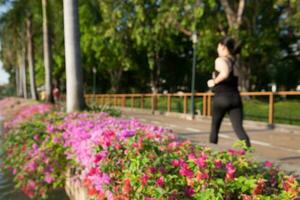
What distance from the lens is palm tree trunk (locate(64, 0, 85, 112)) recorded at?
9812 mm

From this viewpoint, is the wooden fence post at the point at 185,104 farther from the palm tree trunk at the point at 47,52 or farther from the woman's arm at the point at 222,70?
the woman's arm at the point at 222,70

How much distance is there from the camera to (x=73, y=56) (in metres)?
9.90

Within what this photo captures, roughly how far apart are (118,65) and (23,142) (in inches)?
1318

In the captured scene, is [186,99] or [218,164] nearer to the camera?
[218,164]

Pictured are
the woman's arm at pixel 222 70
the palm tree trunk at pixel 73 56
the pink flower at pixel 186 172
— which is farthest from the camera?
the palm tree trunk at pixel 73 56

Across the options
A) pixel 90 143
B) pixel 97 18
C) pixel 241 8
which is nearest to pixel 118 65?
pixel 97 18

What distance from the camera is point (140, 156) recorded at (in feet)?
10.7

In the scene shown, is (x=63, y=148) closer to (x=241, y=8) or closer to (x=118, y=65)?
(x=241, y=8)

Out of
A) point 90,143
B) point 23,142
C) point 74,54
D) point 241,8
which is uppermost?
point 241,8

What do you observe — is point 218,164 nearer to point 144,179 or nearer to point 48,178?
point 144,179

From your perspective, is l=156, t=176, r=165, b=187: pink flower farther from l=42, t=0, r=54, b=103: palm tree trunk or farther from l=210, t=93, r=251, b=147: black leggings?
l=42, t=0, r=54, b=103: palm tree trunk

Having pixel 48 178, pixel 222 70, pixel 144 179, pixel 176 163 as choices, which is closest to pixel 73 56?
pixel 48 178

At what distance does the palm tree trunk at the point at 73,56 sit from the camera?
32.2 feet

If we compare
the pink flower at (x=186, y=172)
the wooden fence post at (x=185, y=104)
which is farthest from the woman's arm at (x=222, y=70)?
the wooden fence post at (x=185, y=104)
